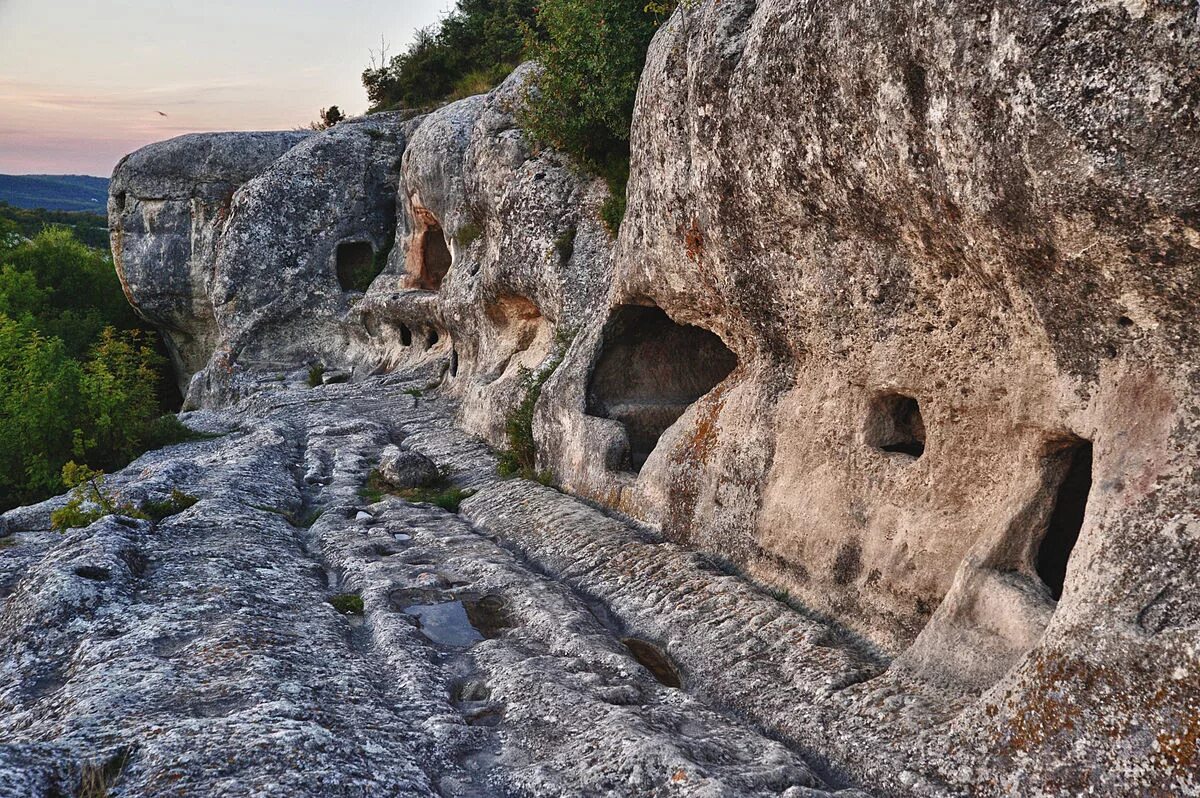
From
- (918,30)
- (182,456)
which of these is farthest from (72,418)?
(918,30)

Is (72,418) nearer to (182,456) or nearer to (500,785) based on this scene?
(182,456)

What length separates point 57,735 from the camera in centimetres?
616

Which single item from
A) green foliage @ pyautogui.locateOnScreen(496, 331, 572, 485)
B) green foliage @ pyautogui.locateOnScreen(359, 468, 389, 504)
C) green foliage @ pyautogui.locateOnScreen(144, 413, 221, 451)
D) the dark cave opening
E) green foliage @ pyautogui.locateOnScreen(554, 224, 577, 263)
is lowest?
green foliage @ pyautogui.locateOnScreen(144, 413, 221, 451)

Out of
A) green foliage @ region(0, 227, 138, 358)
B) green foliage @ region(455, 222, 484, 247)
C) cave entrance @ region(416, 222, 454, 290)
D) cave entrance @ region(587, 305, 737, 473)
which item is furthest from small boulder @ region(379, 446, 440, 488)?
green foliage @ region(0, 227, 138, 358)

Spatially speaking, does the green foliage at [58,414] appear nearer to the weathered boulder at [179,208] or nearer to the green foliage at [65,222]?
the weathered boulder at [179,208]

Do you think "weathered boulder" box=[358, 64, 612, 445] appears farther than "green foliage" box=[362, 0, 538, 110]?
No

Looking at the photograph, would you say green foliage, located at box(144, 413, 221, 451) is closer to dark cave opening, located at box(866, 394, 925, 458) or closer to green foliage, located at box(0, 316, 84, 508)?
A: green foliage, located at box(0, 316, 84, 508)

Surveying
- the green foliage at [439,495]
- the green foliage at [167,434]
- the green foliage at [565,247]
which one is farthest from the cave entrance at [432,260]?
the green foliage at [439,495]

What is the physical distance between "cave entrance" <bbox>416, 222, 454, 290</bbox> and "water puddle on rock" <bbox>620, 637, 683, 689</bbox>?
18.9 metres

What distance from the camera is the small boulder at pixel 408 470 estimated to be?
1480cm

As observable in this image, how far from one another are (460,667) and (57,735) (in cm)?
308

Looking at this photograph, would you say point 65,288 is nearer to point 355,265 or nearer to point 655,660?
point 355,265

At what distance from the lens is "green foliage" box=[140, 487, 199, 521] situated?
11781mm

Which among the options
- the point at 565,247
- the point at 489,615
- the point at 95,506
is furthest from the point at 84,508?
the point at 565,247
